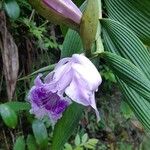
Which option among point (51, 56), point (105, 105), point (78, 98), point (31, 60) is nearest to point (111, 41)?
point (78, 98)

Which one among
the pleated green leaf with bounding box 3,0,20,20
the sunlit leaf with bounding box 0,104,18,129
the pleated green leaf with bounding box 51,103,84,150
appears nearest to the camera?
the pleated green leaf with bounding box 51,103,84,150

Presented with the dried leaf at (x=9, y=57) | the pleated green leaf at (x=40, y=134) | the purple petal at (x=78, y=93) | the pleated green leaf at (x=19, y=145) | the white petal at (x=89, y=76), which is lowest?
the pleated green leaf at (x=19, y=145)

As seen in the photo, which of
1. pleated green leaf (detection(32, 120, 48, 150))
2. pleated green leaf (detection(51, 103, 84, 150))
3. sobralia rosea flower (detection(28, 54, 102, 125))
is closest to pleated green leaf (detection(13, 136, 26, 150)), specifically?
Answer: pleated green leaf (detection(32, 120, 48, 150))

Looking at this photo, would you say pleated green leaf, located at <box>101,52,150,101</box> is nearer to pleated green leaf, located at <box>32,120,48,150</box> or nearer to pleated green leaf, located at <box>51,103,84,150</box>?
pleated green leaf, located at <box>51,103,84,150</box>

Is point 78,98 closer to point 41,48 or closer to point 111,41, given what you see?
point 111,41

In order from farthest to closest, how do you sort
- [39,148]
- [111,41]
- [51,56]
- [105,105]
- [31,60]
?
[105,105] → [51,56] → [31,60] → [39,148] → [111,41]

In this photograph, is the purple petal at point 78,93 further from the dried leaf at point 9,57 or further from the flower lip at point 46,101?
the dried leaf at point 9,57

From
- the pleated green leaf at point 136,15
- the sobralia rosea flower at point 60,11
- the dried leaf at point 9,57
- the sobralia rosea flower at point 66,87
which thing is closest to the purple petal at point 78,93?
the sobralia rosea flower at point 66,87
